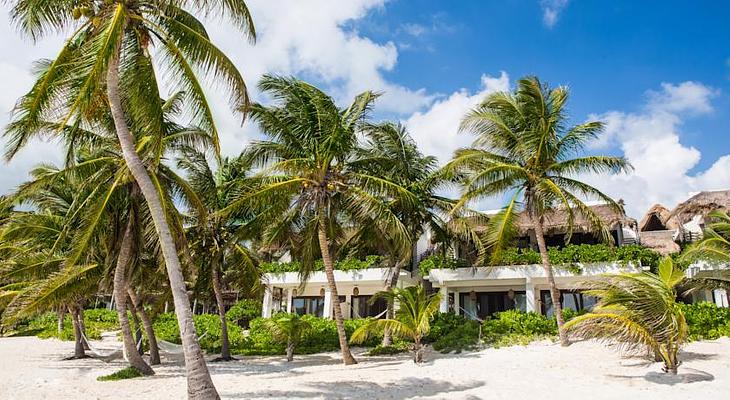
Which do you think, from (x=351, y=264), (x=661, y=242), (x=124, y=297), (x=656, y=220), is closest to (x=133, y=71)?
(x=124, y=297)

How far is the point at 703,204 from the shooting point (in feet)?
73.9

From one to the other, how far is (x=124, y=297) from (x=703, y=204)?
22.7 meters

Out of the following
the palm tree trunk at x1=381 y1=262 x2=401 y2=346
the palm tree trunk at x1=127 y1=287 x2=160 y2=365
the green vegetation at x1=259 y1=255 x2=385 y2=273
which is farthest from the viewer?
the green vegetation at x1=259 y1=255 x2=385 y2=273

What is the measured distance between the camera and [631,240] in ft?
83.6

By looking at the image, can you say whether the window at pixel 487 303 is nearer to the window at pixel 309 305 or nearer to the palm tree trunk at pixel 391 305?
the palm tree trunk at pixel 391 305

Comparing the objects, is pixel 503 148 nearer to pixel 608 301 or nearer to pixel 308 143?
pixel 308 143

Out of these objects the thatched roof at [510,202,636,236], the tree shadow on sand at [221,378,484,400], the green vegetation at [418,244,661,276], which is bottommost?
the tree shadow on sand at [221,378,484,400]

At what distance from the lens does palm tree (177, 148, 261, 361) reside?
18250mm

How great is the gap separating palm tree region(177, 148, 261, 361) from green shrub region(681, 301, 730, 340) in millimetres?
13971

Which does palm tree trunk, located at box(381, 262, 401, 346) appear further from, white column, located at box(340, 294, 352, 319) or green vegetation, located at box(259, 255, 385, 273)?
white column, located at box(340, 294, 352, 319)

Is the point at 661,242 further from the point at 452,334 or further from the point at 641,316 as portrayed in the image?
the point at 641,316

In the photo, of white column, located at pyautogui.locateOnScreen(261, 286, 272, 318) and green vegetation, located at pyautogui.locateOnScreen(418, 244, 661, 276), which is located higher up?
green vegetation, located at pyautogui.locateOnScreen(418, 244, 661, 276)

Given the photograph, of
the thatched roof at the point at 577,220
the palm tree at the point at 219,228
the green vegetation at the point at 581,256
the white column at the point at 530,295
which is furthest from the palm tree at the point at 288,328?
the thatched roof at the point at 577,220

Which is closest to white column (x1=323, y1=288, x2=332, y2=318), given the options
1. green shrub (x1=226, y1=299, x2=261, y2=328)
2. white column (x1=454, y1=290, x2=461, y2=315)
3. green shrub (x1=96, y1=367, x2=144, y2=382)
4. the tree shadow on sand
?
green shrub (x1=226, y1=299, x2=261, y2=328)
